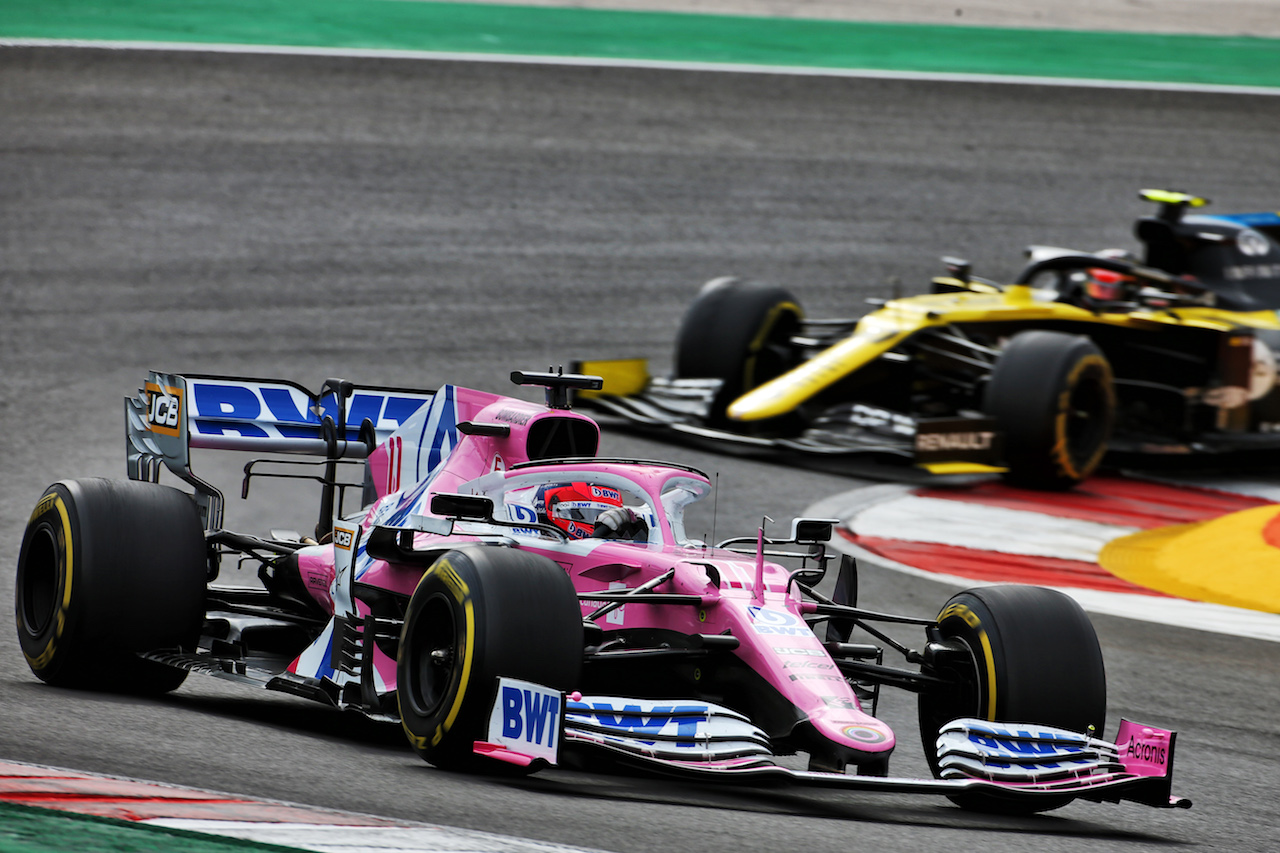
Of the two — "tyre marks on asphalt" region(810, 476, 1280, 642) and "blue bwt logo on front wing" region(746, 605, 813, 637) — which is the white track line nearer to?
"tyre marks on asphalt" region(810, 476, 1280, 642)

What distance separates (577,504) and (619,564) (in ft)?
1.84

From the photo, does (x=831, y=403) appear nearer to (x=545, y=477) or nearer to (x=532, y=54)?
(x=545, y=477)

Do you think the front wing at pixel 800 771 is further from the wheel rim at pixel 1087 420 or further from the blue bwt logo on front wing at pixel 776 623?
the wheel rim at pixel 1087 420

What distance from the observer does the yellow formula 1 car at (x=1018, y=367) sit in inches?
554

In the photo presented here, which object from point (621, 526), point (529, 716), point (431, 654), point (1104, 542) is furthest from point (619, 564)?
point (1104, 542)

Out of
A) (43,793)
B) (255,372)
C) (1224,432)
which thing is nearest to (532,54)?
(255,372)

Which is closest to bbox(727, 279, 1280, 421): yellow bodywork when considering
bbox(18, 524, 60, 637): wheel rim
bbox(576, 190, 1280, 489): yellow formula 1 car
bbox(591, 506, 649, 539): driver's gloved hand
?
bbox(576, 190, 1280, 489): yellow formula 1 car

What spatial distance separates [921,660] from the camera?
7172 mm

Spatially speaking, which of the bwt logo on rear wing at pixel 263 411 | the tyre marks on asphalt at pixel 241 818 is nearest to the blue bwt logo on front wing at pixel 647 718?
the tyre marks on asphalt at pixel 241 818

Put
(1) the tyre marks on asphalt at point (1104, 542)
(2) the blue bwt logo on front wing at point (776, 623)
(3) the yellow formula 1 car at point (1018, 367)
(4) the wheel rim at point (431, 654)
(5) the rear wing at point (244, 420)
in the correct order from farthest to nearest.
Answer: (3) the yellow formula 1 car at point (1018, 367)
(1) the tyre marks on asphalt at point (1104, 542)
(5) the rear wing at point (244, 420)
(2) the blue bwt logo on front wing at point (776, 623)
(4) the wheel rim at point (431, 654)

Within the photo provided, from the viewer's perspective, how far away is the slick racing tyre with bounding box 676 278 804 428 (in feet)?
50.8

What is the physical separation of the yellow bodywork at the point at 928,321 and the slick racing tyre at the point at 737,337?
168 millimetres

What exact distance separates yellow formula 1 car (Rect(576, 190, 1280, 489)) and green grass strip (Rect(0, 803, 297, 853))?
9432mm

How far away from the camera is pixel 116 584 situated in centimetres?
764
